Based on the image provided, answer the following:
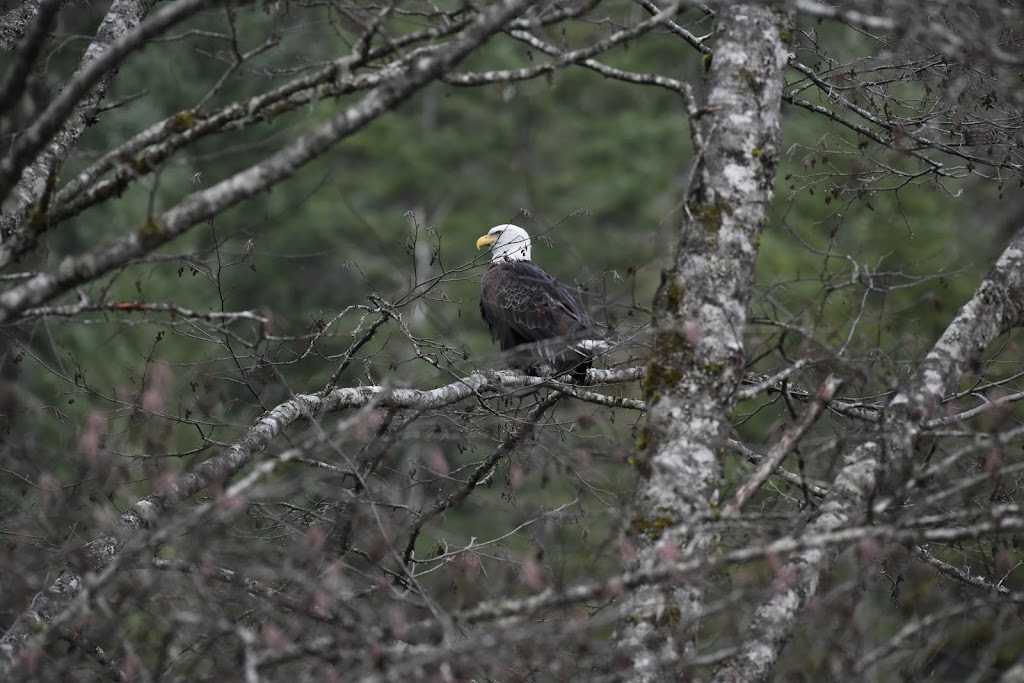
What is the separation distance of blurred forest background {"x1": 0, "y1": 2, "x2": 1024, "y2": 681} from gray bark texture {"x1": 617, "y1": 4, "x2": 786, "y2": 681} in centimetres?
12

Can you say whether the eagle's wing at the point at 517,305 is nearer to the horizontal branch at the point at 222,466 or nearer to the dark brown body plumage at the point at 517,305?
the dark brown body plumage at the point at 517,305

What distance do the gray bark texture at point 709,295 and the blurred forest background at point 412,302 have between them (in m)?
0.12

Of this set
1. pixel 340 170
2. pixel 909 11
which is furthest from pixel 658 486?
pixel 340 170

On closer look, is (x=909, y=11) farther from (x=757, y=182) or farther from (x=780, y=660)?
(x=780, y=660)

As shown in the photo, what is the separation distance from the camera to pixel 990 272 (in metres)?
5.25

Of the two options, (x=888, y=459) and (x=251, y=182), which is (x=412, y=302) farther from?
(x=888, y=459)

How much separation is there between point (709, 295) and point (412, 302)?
1.99 m

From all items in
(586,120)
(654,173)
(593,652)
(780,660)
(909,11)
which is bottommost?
(780,660)

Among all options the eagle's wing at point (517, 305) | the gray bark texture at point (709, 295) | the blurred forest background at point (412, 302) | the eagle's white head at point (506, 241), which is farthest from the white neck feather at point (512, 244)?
the gray bark texture at point (709, 295)

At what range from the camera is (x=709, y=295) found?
422 centimetres

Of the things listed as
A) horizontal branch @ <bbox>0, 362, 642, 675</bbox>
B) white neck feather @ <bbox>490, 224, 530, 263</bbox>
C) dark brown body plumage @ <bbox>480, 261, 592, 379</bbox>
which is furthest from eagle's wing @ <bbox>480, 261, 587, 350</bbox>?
horizontal branch @ <bbox>0, 362, 642, 675</bbox>

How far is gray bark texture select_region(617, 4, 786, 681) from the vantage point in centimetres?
405

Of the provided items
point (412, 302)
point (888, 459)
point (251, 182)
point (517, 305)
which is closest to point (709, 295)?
point (888, 459)

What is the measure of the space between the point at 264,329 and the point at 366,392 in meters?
2.13
